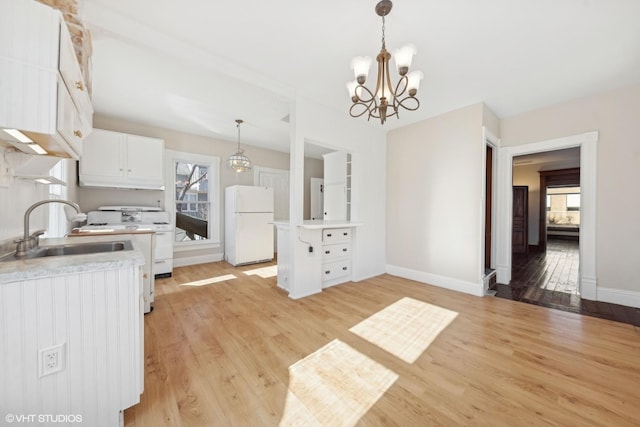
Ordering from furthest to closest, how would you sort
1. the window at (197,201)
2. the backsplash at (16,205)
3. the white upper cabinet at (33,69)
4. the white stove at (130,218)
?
the window at (197,201)
the white stove at (130,218)
the backsplash at (16,205)
the white upper cabinet at (33,69)

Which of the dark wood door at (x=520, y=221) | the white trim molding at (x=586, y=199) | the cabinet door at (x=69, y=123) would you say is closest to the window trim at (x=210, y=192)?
the cabinet door at (x=69, y=123)

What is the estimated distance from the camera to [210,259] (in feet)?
16.0

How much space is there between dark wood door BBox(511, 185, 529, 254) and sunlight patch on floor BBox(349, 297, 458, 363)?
4758 millimetres

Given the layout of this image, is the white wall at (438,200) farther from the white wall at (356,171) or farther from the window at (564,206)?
the window at (564,206)

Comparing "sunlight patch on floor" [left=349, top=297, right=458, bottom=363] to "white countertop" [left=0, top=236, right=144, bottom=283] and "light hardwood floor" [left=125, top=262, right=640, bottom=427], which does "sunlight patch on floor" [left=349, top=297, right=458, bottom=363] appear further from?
"white countertop" [left=0, top=236, right=144, bottom=283]

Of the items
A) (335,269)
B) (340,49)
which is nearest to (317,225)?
(335,269)

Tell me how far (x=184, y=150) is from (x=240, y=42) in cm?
303

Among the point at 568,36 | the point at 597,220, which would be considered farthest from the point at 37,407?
the point at 597,220

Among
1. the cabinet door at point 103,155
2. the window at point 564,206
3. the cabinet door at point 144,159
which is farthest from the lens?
the window at point 564,206

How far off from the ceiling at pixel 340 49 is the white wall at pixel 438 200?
442 millimetres

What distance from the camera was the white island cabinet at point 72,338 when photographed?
97 centimetres

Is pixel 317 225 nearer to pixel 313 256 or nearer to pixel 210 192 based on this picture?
pixel 313 256

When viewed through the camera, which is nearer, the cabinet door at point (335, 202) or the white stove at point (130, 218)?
the white stove at point (130, 218)

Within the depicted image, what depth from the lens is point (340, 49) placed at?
7.14 ft
